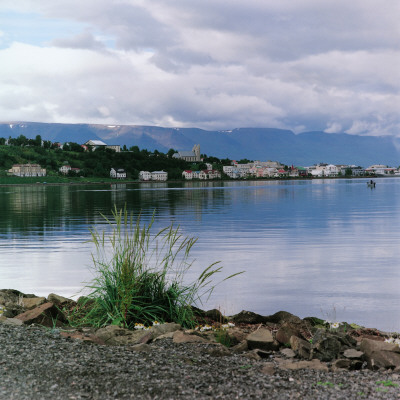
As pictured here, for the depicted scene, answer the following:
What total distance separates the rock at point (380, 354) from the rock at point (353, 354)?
0.10 meters

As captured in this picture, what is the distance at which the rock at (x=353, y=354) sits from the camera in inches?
298

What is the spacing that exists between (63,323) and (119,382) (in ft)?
12.8

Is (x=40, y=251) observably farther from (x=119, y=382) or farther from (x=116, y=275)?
(x=119, y=382)

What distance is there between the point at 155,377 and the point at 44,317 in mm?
3798

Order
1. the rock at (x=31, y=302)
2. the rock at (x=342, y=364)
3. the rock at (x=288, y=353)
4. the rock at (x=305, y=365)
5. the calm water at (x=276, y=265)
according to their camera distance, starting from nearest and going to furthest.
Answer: the rock at (x=305, y=365) < the rock at (x=342, y=364) < the rock at (x=288, y=353) < the rock at (x=31, y=302) < the calm water at (x=276, y=265)

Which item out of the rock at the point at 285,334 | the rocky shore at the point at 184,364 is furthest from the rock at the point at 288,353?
the rock at the point at 285,334

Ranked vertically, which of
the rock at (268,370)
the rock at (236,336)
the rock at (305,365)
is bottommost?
the rock at (236,336)

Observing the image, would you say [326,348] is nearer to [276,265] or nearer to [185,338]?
[185,338]

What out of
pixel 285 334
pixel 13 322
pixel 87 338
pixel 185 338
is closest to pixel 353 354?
pixel 285 334

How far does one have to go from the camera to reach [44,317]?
31.2 ft

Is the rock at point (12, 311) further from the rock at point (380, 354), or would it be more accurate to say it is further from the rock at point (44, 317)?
the rock at point (380, 354)

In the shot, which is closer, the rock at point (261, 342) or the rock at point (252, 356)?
the rock at point (252, 356)

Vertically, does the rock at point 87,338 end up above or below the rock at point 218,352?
above

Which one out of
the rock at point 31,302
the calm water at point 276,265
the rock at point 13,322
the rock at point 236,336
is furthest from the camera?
the calm water at point 276,265
